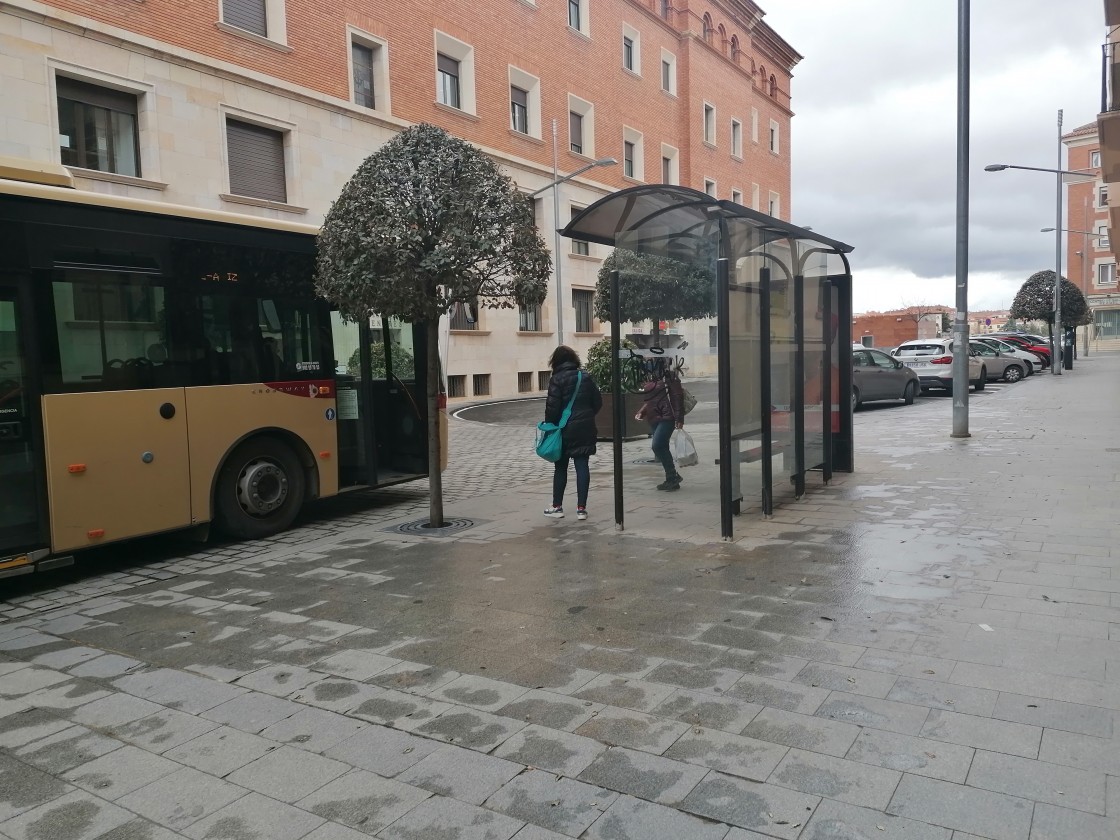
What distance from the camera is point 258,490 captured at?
317 inches

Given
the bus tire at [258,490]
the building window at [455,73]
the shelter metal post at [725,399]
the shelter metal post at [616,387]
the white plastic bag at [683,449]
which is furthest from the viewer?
the building window at [455,73]

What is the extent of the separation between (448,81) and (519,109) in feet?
12.2

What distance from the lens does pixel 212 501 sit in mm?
7621

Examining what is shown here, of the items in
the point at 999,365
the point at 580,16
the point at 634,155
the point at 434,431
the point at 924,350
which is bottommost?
the point at 999,365

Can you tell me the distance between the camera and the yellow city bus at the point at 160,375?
6254 millimetres

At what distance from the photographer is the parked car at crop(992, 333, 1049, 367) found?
38.6 meters

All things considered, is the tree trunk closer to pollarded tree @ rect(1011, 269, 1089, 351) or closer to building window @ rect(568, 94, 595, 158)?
building window @ rect(568, 94, 595, 158)

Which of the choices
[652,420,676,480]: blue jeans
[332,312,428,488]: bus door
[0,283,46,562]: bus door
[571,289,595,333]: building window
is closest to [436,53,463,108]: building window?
[571,289,595,333]: building window

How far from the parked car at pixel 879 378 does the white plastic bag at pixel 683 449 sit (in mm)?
12666

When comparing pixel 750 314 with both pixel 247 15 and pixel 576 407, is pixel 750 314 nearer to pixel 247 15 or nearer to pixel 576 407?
pixel 576 407

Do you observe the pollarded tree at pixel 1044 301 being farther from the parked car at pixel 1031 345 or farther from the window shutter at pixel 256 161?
the window shutter at pixel 256 161

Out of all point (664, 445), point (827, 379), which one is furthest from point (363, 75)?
point (827, 379)

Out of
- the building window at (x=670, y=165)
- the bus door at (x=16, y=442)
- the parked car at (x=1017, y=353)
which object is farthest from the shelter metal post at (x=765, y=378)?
the building window at (x=670, y=165)

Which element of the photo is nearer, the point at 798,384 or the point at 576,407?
the point at 576,407
